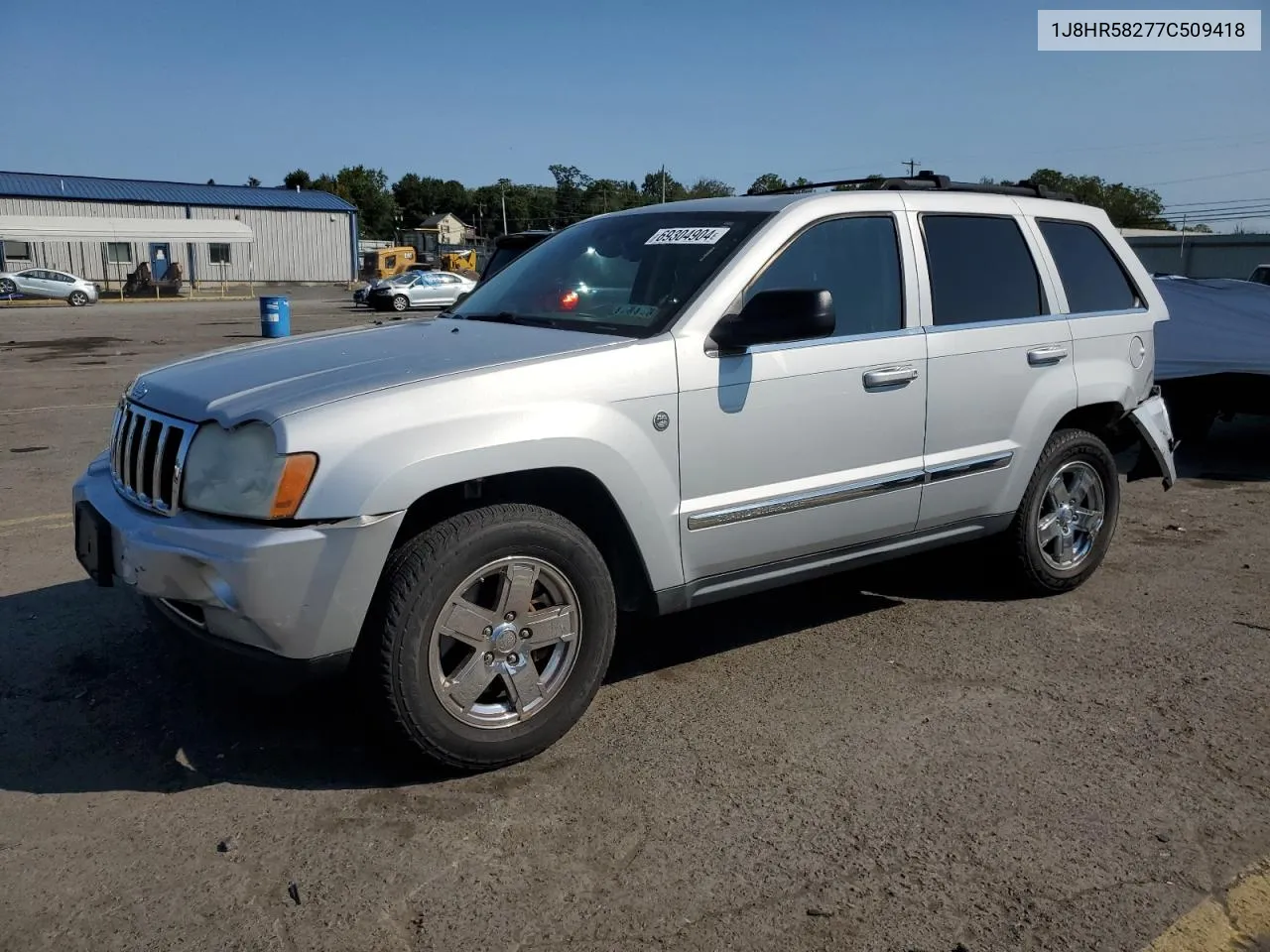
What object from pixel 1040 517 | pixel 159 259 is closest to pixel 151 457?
pixel 1040 517

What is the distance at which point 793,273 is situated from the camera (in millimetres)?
4027

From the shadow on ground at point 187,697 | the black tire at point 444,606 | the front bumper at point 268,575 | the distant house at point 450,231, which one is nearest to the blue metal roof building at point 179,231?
the distant house at point 450,231

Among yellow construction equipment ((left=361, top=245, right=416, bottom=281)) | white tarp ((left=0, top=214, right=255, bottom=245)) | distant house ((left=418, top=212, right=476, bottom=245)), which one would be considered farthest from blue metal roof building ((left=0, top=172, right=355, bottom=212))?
distant house ((left=418, top=212, right=476, bottom=245))

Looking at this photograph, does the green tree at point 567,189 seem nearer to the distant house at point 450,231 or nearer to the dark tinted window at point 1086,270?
the distant house at point 450,231

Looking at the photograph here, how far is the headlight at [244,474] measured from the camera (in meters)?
2.94

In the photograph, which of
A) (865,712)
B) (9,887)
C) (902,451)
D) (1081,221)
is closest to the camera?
(9,887)

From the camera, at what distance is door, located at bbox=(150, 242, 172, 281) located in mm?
48741

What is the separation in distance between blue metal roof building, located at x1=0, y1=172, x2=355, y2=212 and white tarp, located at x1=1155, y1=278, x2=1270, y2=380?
180 feet

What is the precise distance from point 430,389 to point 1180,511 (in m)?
5.73

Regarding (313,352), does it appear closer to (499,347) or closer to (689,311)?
(499,347)

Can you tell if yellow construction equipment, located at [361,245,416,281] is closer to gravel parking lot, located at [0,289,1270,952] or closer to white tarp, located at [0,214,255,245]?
white tarp, located at [0,214,255,245]

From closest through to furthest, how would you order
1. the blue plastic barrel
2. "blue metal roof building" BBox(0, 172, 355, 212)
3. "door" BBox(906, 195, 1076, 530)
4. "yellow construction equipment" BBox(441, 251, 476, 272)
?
"door" BBox(906, 195, 1076, 530) < the blue plastic barrel < "blue metal roof building" BBox(0, 172, 355, 212) < "yellow construction equipment" BBox(441, 251, 476, 272)

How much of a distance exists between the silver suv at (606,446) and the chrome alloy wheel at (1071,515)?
0.02 metres

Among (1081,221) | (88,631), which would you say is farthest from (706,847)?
(1081,221)
